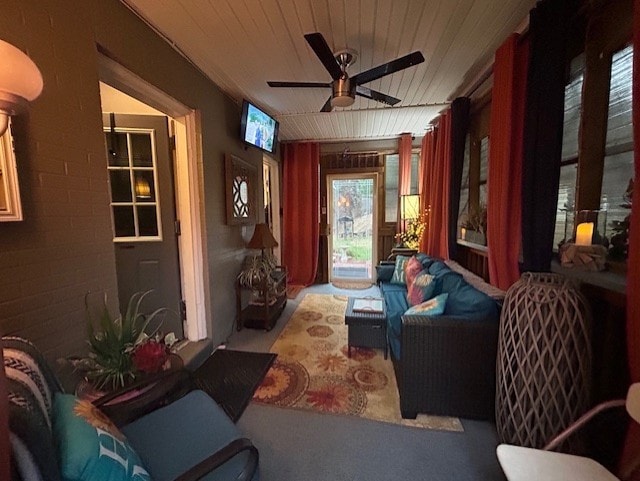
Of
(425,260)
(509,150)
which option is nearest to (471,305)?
(509,150)

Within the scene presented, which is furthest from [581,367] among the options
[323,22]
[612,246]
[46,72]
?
[46,72]

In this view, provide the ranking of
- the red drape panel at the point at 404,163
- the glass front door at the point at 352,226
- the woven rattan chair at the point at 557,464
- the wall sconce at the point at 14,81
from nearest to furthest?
the wall sconce at the point at 14,81, the woven rattan chair at the point at 557,464, the red drape panel at the point at 404,163, the glass front door at the point at 352,226

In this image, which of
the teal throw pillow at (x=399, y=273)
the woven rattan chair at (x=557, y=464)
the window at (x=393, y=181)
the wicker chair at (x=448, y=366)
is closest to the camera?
the woven rattan chair at (x=557, y=464)

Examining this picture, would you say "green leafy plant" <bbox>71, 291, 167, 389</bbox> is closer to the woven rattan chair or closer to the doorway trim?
the doorway trim

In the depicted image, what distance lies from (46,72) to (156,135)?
47.6 inches

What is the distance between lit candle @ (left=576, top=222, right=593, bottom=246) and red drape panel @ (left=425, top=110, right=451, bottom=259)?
64.8 inches

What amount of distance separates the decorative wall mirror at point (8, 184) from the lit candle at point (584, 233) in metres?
2.67

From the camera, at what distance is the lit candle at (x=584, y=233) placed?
144cm

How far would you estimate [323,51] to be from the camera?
1.71 meters

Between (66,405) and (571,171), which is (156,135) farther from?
(571,171)

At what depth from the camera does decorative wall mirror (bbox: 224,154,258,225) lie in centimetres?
293

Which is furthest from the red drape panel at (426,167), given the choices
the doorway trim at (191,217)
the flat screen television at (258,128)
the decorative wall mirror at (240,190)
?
the doorway trim at (191,217)

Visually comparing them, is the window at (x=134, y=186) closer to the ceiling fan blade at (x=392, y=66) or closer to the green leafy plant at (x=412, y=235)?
the ceiling fan blade at (x=392, y=66)

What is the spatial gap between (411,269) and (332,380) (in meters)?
1.60
